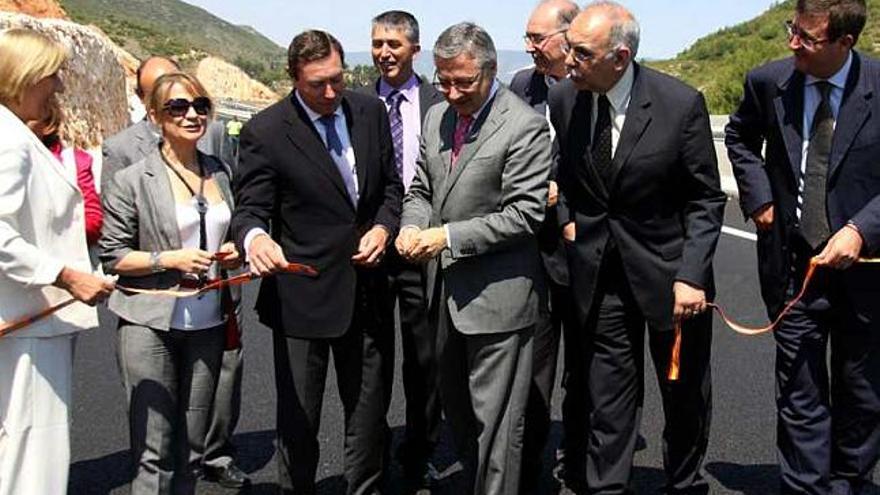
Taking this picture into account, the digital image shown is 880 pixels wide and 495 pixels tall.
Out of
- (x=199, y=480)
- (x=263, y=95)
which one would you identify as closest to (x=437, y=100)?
(x=199, y=480)

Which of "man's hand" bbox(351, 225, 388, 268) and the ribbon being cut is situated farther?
"man's hand" bbox(351, 225, 388, 268)

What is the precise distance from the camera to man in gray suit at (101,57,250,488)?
4812mm

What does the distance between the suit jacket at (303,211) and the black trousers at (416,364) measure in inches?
20.4

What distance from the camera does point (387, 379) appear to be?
14.8 ft

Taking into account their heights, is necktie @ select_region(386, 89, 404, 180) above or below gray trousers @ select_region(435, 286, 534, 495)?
above

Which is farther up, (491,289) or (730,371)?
(491,289)

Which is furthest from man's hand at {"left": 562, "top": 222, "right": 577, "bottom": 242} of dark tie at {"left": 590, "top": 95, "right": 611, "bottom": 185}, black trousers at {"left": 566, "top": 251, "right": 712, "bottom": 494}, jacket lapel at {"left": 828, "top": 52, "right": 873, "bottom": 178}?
jacket lapel at {"left": 828, "top": 52, "right": 873, "bottom": 178}

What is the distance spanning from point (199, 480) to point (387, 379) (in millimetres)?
1240

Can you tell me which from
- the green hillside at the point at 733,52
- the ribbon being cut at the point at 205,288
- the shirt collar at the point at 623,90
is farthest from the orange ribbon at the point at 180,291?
the green hillside at the point at 733,52

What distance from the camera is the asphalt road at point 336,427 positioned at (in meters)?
4.99

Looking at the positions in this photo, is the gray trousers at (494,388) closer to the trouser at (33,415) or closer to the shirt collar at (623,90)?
the shirt collar at (623,90)

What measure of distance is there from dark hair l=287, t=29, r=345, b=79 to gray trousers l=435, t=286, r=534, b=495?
112 centimetres

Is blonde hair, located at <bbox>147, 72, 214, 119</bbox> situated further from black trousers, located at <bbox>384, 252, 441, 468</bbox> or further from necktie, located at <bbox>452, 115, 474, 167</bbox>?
black trousers, located at <bbox>384, 252, 441, 468</bbox>

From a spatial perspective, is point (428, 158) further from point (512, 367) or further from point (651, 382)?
point (651, 382)
